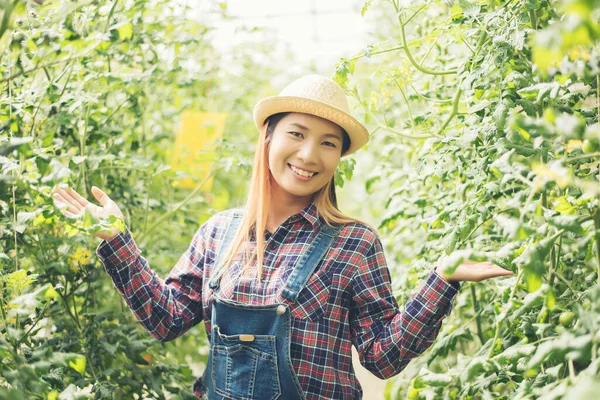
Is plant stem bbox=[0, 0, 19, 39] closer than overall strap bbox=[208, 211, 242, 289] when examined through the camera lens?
Yes

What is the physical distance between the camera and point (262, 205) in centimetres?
164

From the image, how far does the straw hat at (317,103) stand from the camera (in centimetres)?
157

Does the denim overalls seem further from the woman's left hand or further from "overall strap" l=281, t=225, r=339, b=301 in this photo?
the woman's left hand

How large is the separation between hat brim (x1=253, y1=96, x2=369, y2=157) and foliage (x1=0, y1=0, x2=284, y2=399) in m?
0.39

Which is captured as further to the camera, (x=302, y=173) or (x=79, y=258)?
(x=79, y=258)

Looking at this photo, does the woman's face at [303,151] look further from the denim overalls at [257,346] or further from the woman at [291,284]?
the denim overalls at [257,346]

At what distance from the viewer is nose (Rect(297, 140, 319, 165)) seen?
5.08 feet

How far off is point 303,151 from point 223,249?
1.11ft

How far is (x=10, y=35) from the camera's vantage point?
1229mm

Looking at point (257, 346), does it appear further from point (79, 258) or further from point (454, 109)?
point (454, 109)

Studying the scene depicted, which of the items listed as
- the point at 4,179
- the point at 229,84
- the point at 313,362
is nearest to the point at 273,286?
the point at 313,362

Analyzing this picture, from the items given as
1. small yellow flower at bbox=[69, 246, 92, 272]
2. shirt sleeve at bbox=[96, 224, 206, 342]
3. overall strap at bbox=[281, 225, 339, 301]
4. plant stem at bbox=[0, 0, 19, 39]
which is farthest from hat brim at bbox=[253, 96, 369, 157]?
plant stem at bbox=[0, 0, 19, 39]

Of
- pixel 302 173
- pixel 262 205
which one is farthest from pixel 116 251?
pixel 302 173

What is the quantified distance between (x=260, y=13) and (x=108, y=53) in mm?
3585
